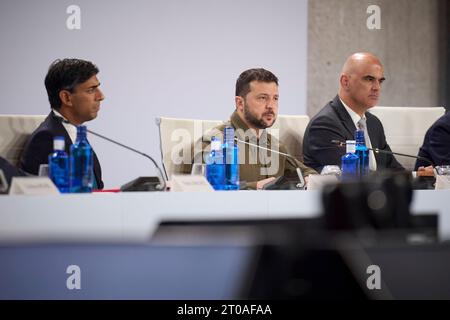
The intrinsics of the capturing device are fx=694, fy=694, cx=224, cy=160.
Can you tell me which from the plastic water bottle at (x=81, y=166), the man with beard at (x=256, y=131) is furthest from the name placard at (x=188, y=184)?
the man with beard at (x=256, y=131)

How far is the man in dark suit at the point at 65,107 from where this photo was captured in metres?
2.66

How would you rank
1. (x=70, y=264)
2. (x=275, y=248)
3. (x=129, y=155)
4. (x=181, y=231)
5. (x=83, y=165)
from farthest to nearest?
1. (x=129, y=155)
2. (x=83, y=165)
3. (x=70, y=264)
4. (x=181, y=231)
5. (x=275, y=248)

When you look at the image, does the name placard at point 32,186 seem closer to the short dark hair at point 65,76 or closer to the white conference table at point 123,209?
the white conference table at point 123,209

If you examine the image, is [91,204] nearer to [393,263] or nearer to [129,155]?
[393,263]

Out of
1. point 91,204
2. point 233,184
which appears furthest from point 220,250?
point 233,184

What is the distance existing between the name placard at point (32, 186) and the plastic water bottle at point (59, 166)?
28 cm

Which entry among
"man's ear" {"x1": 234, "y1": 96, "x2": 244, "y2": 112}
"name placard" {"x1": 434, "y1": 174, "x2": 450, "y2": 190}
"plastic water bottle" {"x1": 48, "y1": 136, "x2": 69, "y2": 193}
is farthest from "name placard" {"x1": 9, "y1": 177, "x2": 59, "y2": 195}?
"man's ear" {"x1": 234, "y1": 96, "x2": 244, "y2": 112}

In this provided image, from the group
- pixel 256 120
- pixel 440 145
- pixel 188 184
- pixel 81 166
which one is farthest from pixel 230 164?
pixel 440 145

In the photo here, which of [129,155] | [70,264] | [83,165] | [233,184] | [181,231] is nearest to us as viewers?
[181,231]

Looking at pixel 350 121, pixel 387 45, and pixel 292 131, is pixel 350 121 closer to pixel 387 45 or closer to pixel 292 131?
pixel 292 131

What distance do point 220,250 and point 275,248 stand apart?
0.62ft

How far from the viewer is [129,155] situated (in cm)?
377
